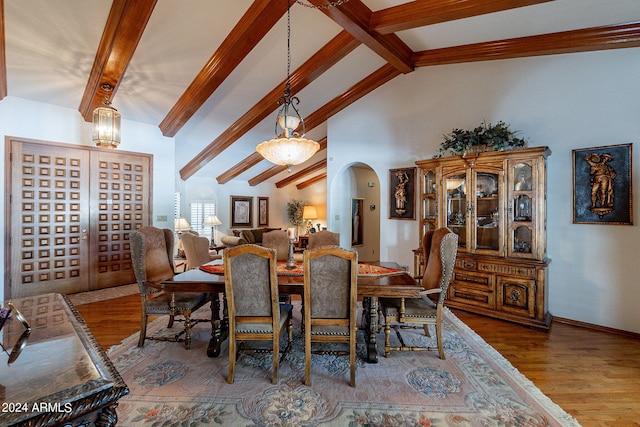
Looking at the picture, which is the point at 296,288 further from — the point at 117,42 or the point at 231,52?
the point at 117,42

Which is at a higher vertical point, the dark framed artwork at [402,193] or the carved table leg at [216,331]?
the dark framed artwork at [402,193]

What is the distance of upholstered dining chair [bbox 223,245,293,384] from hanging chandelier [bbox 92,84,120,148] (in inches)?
100

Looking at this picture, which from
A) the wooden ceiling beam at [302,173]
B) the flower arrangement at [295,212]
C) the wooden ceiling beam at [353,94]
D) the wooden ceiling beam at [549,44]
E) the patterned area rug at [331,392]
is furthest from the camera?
the flower arrangement at [295,212]

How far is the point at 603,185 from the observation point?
3121 millimetres

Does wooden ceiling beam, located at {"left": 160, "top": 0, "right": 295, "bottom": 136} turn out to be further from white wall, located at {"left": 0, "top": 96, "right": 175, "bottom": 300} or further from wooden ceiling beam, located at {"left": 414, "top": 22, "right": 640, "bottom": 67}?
wooden ceiling beam, located at {"left": 414, "top": 22, "right": 640, "bottom": 67}

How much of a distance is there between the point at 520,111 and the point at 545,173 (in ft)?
3.23

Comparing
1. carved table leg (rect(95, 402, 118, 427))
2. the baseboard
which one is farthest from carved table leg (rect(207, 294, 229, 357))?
the baseboard

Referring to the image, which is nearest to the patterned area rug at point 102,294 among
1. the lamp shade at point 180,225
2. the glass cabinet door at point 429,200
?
the lamp shade at point 180,225

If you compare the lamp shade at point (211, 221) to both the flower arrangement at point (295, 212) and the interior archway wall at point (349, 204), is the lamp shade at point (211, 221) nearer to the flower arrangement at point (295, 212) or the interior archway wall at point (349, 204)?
the flower arrangement at point (295, 212)

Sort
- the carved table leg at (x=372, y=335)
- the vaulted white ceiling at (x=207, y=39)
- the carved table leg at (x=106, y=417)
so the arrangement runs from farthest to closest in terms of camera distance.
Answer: the vaulted white ceiling at (x=207, y=39), the carved table leg at (x=372, y=335), the carved table leg at (x=106, y=417)

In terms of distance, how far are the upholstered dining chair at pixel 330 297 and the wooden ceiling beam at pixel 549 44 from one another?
3.35 m

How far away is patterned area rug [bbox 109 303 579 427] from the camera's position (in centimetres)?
182

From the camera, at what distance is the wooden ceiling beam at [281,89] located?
3.63m

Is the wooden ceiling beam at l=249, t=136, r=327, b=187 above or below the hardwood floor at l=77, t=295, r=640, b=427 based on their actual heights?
above
